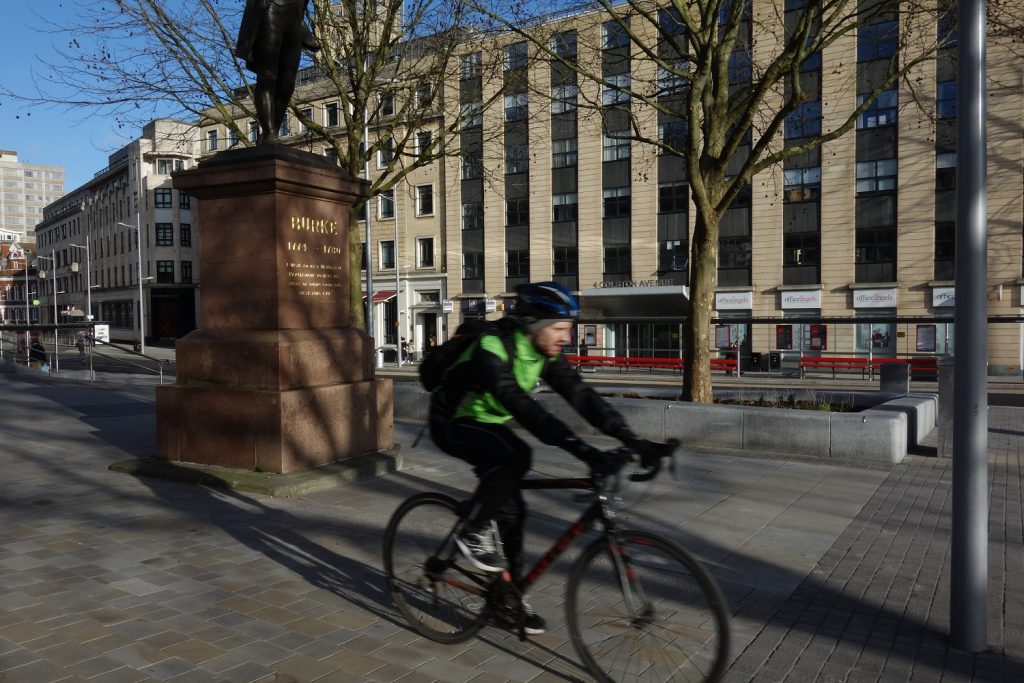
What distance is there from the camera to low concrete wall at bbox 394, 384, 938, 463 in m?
8.90

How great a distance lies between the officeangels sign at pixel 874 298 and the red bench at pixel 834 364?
6.11m

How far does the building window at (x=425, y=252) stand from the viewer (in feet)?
155

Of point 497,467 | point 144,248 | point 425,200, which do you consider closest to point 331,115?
point 425,200

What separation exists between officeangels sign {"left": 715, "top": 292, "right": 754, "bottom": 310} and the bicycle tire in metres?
34.6

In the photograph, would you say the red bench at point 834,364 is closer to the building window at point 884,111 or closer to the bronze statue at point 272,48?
the building window at point 884,111

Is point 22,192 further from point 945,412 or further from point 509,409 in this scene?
point 509,409

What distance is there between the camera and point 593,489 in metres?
3.25

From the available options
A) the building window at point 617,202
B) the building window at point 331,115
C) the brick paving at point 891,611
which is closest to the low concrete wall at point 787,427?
the brick paving at point 891,611

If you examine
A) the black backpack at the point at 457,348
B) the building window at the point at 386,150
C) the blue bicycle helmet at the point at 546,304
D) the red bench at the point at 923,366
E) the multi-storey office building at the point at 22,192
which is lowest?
the red bench at the point at 923,366

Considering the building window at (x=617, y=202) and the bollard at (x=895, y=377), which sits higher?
the building window at (x=617, y=202)

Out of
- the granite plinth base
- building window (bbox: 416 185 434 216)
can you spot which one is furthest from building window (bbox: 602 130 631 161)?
the granite plinth base

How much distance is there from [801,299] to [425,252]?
73.6 feet

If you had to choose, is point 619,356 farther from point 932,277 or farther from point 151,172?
point 151,172

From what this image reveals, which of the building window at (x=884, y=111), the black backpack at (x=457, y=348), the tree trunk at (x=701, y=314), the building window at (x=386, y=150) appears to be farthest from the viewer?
the building window at (x=884, y=111)
